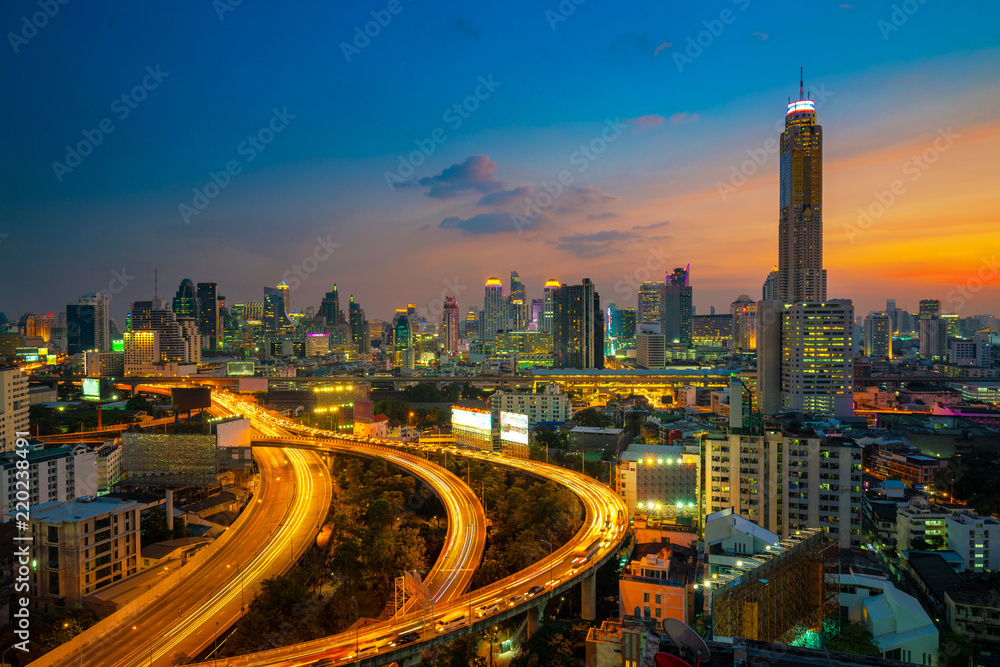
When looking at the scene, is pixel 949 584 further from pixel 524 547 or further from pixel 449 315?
pixel 449 315

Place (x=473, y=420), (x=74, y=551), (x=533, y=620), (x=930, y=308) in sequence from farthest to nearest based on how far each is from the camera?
1. (x=930, y=308)
2. (x=473, y=420)
3. (x=74, y=551)
4. (x=533, y=620)

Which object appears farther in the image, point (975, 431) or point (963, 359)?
point (963, 359)

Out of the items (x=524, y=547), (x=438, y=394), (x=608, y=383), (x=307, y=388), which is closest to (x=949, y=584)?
(x=524, y=547)

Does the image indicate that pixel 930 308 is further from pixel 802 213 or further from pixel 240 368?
pixel 240 368

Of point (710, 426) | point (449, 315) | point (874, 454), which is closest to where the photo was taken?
point (874, 454)

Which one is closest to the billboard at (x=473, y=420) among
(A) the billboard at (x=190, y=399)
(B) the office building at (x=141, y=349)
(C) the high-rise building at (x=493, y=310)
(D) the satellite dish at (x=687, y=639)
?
(A) the billboard at (x=190, y=399)

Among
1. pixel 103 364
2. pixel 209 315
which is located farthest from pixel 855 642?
pixel 209 315
